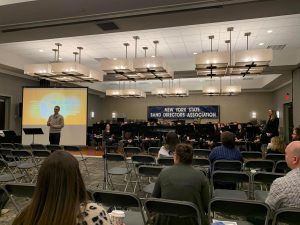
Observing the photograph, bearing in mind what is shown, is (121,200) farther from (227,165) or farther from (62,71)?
(62,71)

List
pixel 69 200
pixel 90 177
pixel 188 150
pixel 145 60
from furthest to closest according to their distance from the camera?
pixel 145 60, pixel 90 177, pixel 188 150, pixel 69 200

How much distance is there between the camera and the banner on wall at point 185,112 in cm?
1778

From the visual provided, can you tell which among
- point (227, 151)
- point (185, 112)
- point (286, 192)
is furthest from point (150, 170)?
point (185, 112)

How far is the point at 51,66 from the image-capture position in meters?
8.37

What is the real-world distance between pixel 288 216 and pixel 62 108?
9.92 meters

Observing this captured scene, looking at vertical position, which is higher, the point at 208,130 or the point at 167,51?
the point at 167,51

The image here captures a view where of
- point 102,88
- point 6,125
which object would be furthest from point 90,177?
point 102,88

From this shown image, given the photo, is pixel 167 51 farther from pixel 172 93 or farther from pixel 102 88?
pixel 102 88

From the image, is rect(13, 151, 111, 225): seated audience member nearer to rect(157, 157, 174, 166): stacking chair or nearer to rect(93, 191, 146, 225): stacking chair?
rect(93, 191, 146, 225): stacking chair

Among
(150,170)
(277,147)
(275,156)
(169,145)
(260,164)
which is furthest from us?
(277,147)

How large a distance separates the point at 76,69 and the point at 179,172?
21.2 feet

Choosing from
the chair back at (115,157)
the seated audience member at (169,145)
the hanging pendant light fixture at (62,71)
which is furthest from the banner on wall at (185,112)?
the chair back at (115,157)

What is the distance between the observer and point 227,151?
4.23m

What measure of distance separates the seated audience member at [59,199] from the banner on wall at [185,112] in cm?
1693
